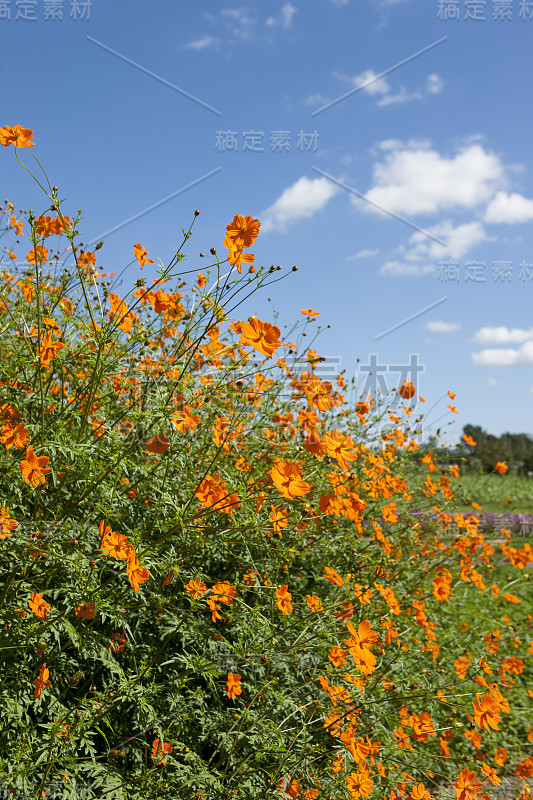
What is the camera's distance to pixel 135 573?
1.62 metres

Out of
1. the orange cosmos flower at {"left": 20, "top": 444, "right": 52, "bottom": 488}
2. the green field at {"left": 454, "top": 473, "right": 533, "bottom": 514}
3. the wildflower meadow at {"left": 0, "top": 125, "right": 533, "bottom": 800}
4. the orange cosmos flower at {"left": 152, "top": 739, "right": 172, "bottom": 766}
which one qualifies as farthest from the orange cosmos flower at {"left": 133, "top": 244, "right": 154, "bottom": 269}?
the green field at {"left": 454, "top": 473, "right": 533, "bottom": 514}

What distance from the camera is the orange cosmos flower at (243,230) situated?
5.55ft

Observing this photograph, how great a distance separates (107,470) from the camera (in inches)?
69.7

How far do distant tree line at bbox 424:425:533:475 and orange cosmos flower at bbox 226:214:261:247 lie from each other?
2.34m

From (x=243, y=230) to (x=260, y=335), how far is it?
31 cm

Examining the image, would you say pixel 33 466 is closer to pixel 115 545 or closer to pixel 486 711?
pixel 115 545

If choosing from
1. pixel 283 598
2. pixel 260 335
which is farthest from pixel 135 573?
pixel 260 335

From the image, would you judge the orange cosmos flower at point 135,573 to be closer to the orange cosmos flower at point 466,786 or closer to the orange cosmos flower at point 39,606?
the orange cosmos flower at point 39,606

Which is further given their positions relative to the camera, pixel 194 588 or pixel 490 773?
pixel 490 773

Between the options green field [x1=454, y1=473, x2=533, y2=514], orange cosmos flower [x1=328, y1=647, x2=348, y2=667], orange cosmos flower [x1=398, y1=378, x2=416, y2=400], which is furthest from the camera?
green field [x1=454, y1=473, x2=533, y2=514]

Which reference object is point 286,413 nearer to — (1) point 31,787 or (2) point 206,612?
(2) point 206,612

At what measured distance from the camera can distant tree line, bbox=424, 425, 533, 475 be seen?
4.01m

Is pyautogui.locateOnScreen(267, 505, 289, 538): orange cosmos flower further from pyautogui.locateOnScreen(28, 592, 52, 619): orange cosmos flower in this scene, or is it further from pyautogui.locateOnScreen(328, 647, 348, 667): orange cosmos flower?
pyautogui.locateOnScreen(28, 592, 52, 619): orange cosmos flower

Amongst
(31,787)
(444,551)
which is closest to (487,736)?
(444,551)
